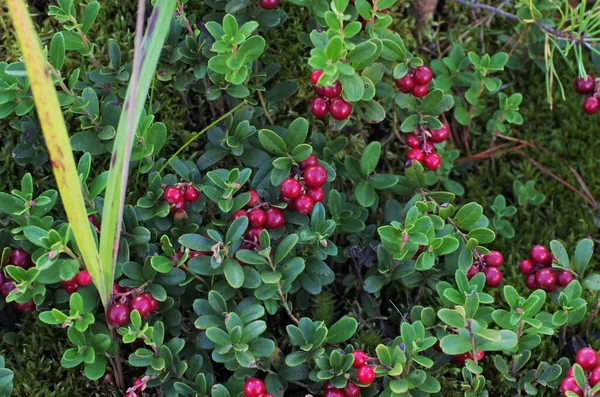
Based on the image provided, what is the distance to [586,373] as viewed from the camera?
2.45 meters

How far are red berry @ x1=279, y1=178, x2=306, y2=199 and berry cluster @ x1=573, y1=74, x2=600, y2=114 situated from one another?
1.62 metres

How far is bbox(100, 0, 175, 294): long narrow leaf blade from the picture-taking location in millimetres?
2059

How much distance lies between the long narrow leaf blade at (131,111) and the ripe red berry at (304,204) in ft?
2.31

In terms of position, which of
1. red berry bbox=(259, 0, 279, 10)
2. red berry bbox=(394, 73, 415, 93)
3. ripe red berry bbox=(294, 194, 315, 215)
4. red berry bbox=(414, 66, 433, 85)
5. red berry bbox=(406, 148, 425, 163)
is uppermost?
red berry bbox=(259, 0, 279, 10)

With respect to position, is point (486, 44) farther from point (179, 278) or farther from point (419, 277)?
point (179, 278)

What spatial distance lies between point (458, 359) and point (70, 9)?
2028 mm

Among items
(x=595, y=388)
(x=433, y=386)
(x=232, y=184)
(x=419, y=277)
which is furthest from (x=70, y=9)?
(x=595, y=388)

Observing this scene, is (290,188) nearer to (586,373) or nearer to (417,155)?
(417,155)

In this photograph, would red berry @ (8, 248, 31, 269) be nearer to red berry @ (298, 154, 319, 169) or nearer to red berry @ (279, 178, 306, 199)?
red berry @ (279, 178, 306, 199)

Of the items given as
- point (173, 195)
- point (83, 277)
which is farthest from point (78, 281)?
point (173, 195)

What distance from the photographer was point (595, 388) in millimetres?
2291

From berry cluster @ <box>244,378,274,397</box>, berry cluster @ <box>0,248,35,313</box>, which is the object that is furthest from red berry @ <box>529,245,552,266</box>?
berry cluster @ <box>0,248,35,313</box>

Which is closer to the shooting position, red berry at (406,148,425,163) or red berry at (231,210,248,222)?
red berry at (231,210,248,222)

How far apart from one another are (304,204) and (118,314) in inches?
30.7
